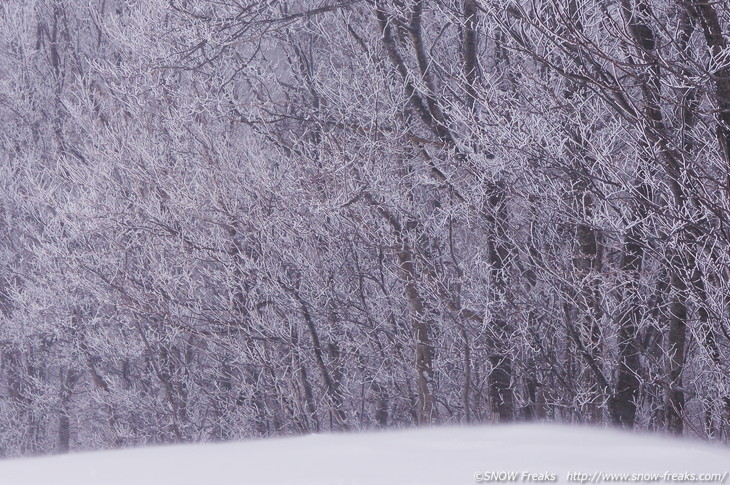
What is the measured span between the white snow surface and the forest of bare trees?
125 inches

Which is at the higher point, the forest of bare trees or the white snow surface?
the forest of bare trees

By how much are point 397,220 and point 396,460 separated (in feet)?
23.0

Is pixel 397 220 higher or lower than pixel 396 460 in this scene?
higher

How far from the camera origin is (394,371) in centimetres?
1132

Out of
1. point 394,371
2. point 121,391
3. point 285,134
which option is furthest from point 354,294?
point 121,391

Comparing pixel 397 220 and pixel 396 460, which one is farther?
pixel 397 220

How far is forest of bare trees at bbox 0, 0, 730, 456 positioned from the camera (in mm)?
6410

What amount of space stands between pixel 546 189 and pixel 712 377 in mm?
2654

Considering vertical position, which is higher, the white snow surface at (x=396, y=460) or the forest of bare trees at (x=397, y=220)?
the forest of bare trees at (x=397, y=220)

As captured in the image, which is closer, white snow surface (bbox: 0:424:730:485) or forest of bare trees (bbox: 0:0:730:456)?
white snow surface (bbox: 0:424:730:485)

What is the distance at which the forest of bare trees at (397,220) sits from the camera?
21.0 feet

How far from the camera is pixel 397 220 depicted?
9.20 meters

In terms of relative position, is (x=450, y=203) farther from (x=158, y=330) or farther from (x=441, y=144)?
(x=158, y=330)

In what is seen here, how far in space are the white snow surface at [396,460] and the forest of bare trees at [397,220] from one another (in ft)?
10.4
